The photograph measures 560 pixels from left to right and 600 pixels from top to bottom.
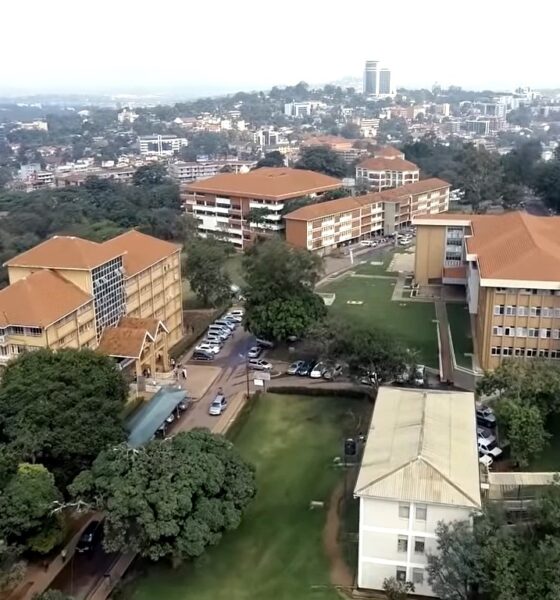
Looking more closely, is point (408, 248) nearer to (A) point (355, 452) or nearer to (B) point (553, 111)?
(A) point (355, 452)

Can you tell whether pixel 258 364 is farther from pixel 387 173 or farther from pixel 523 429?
pixel 387 173

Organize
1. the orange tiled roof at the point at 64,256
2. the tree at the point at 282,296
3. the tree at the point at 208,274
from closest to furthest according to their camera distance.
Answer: the orange tiled roof at the point at 64,256, the tree at the point at 282,296, the tree at the point at 208,274

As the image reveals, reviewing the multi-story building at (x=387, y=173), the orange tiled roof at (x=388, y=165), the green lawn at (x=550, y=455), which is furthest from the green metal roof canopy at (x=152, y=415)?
the orange tiled roof at (x=388, y=165)

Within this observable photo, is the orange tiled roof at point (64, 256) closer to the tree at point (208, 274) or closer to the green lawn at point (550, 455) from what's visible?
the tree at point (208, 274)

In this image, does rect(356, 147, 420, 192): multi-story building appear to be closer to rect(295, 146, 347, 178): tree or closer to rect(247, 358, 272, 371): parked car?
rect(295, 146, 347, 178): tree

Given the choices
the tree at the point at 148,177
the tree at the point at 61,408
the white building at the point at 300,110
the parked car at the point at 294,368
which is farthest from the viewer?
the white building at the point at 300,110

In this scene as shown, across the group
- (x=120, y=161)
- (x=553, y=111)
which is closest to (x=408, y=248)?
(x=120, y=161)

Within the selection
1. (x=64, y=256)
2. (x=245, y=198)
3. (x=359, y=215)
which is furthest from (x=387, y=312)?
(x=245, y=198)
